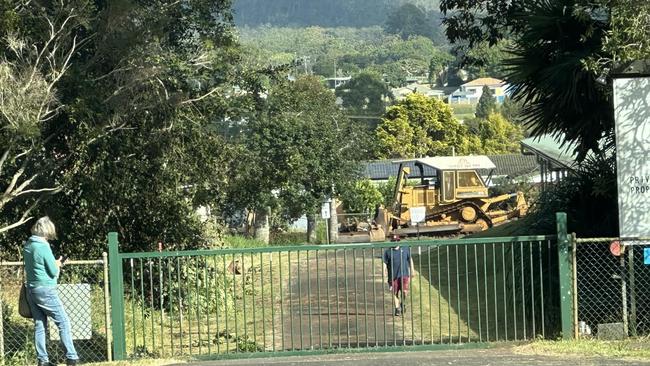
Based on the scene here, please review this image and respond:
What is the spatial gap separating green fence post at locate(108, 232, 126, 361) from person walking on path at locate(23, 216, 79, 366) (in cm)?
72

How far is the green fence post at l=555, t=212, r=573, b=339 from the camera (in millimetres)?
10586

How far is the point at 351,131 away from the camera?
5303cm

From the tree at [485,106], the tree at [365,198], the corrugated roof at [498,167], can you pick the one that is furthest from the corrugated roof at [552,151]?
the tree at [485,106]

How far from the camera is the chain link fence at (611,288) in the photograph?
1072 cm

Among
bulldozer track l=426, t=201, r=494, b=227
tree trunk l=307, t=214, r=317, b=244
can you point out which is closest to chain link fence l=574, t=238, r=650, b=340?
bulldozer track l=426, t=201, r=494, b=227

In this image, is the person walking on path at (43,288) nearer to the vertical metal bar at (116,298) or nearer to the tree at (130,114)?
the vertical metal bar at (116,298)

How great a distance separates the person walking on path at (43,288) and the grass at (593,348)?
5.09 metres

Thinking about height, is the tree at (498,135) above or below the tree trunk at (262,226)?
above

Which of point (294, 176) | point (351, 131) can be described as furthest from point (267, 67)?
point (351, 131)

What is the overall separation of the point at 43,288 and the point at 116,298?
105 cm

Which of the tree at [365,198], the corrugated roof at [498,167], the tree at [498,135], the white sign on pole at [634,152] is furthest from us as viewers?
the tree at [498,135]

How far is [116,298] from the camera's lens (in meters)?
10.5

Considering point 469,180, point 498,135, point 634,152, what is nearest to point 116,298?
point 634,152

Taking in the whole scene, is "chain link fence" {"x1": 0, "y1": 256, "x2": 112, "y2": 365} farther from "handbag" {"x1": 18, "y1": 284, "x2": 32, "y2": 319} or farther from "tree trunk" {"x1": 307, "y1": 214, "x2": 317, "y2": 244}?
"tree trunk" {"x1": 307, "y1": 214, "x2": 317, "y2": 244}
